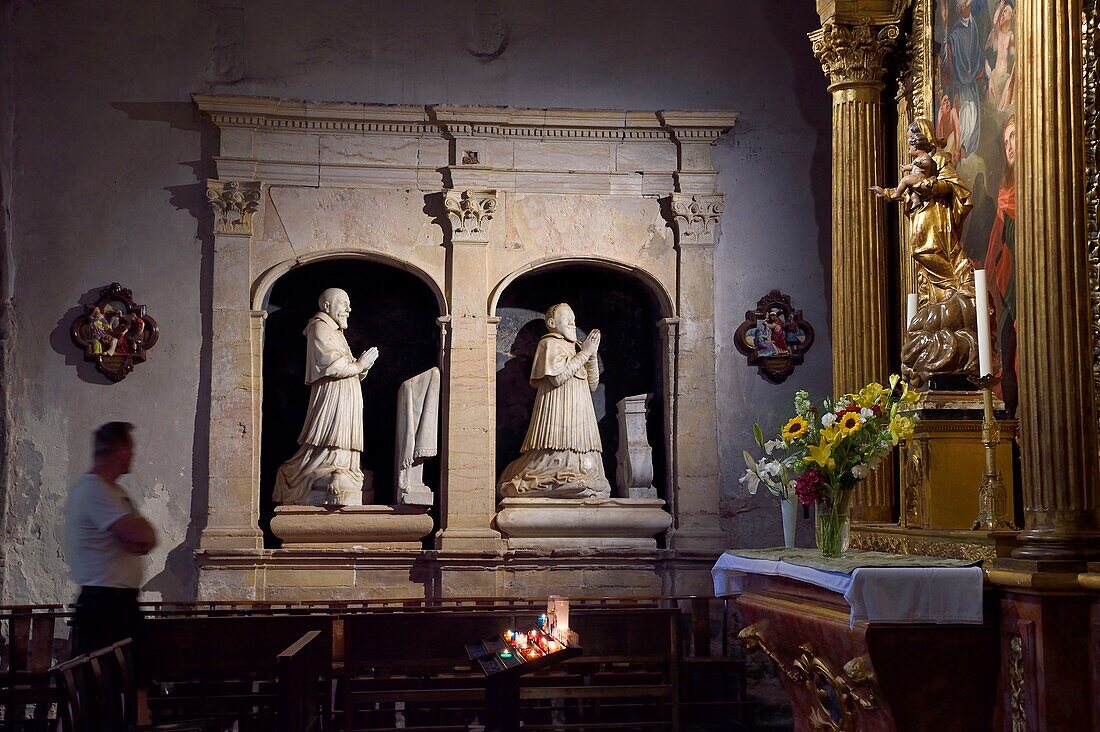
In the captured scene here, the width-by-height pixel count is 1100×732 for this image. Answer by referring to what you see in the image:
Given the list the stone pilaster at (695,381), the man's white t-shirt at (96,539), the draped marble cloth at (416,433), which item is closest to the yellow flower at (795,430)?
the man's white t-shirt at (96,539)

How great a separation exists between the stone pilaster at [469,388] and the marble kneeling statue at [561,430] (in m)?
0.31

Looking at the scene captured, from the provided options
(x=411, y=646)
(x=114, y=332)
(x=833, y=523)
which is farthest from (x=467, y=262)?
(x=833, y=523)

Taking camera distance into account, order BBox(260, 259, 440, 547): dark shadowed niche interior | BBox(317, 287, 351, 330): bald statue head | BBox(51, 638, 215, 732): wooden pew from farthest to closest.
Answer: BBox(260, 259, 440, 547): dark shadowed niche interior → BBox(317, 287, 351, 330): bald statue head → BBox(51, 638, 215, 732): wooden pew

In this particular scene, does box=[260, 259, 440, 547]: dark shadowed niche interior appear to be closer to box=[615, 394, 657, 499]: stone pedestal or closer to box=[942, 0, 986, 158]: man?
box=[615, 394, 657, 499]: stone pedestal

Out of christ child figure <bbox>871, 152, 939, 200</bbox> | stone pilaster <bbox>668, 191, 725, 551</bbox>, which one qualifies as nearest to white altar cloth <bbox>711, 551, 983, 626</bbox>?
christ child figure <bbox>871, 152, 939, 200</bbox>

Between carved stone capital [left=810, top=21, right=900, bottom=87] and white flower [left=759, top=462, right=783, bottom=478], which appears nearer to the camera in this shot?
white flower [left=759, top=462, right=783, bottom=478]

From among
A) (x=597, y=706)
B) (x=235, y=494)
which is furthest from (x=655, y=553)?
(x=235, y=494)

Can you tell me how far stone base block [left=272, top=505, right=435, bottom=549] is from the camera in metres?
9.38

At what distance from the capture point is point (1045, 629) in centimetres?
419

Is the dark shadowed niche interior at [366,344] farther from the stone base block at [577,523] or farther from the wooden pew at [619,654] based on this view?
the wooden pew at [619,654]

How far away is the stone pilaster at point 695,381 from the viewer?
9.77 meters

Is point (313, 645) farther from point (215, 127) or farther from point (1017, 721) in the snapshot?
point (215, 127)

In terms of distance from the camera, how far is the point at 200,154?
9766 millimetres

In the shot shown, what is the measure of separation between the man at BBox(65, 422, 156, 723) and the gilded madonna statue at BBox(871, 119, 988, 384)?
11.6 ft
